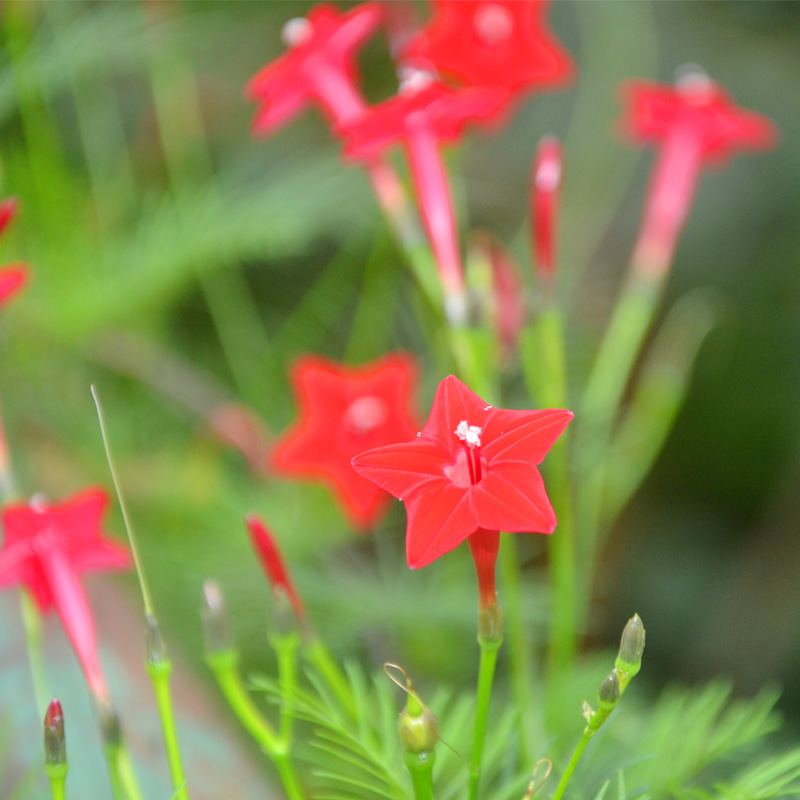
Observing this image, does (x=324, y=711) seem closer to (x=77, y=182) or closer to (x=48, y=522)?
(x=48, y=522)

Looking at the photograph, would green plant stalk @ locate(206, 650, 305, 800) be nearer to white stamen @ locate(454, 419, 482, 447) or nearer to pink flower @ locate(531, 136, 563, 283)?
white stamen @ locate(454, 419, 482, 447)

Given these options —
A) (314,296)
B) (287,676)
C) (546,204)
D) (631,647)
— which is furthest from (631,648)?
(314,296)

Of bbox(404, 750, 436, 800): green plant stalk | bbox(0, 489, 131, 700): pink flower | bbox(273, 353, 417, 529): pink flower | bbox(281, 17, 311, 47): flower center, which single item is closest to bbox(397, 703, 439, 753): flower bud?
bbox(404, 750, 436, 800): green plant stalk

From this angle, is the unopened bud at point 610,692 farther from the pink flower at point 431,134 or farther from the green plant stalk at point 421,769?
the pink flower at point 431,134

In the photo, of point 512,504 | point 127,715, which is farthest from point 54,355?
point 512,504

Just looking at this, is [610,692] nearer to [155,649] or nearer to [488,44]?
[155,649]

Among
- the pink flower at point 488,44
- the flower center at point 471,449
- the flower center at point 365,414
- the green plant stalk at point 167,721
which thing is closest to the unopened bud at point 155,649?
the green plant stalk at point 167,721
